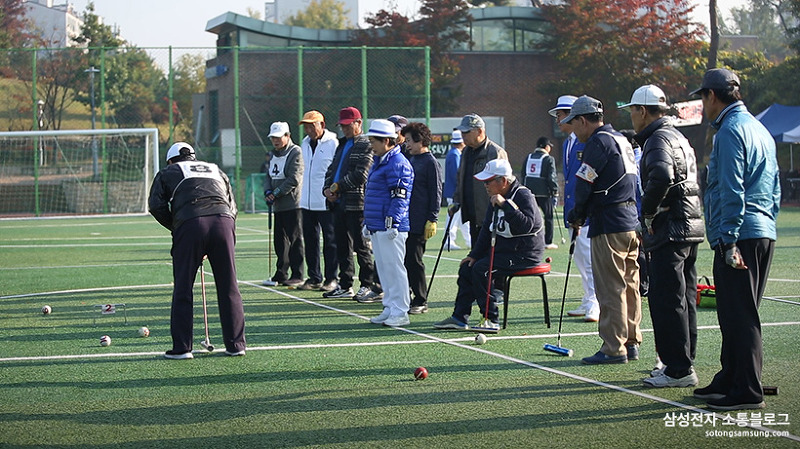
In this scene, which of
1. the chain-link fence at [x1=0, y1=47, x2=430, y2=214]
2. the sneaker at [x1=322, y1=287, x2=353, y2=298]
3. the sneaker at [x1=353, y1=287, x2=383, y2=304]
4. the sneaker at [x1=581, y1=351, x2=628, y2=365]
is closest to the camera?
the sneaker at [x1=581, y1=351, x2=628, y2=365]

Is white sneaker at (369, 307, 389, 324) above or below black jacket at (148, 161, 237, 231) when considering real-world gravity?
below

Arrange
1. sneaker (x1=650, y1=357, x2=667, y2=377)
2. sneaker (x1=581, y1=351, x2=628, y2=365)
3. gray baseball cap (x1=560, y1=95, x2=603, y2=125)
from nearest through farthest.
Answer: sneaker (x1=650, y1=357, x2=667, y2=377)
sneaker (x1=581, y1=351, x2=628, y2=365)
gray baseball cap (x1=560, y1=95, x2=603, y2=125)

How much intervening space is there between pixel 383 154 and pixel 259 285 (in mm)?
4167

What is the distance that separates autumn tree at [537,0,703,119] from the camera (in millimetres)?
42188

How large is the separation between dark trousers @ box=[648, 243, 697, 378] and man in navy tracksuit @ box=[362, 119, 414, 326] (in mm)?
3564

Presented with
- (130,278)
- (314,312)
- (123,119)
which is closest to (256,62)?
(123,119)

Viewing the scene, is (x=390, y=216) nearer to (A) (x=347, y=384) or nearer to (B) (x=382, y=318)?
(B) (x=382, y=318)

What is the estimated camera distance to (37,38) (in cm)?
5025

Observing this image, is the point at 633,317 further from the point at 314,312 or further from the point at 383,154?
the point at 314,312

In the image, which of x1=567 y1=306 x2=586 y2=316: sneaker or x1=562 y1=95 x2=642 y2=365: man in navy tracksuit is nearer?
x1=562 y1=95 x2=642 y2=365: man in navy tracksuit

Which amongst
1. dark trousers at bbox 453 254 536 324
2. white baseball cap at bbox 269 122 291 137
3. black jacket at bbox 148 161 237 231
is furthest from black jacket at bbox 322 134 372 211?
black jacket at bbox 148 161 237 231

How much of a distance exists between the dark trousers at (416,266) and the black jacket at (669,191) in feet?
13.2

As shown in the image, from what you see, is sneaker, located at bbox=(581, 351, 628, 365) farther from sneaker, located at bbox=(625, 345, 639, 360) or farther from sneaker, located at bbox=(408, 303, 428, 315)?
sneaker, located at bbox=(408, 303, 428, 315)

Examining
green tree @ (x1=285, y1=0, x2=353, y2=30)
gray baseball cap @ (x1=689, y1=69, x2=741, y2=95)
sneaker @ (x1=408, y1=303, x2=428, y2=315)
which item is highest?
green tree @ (x1=285, y1=0, x2=353, y2=30)
